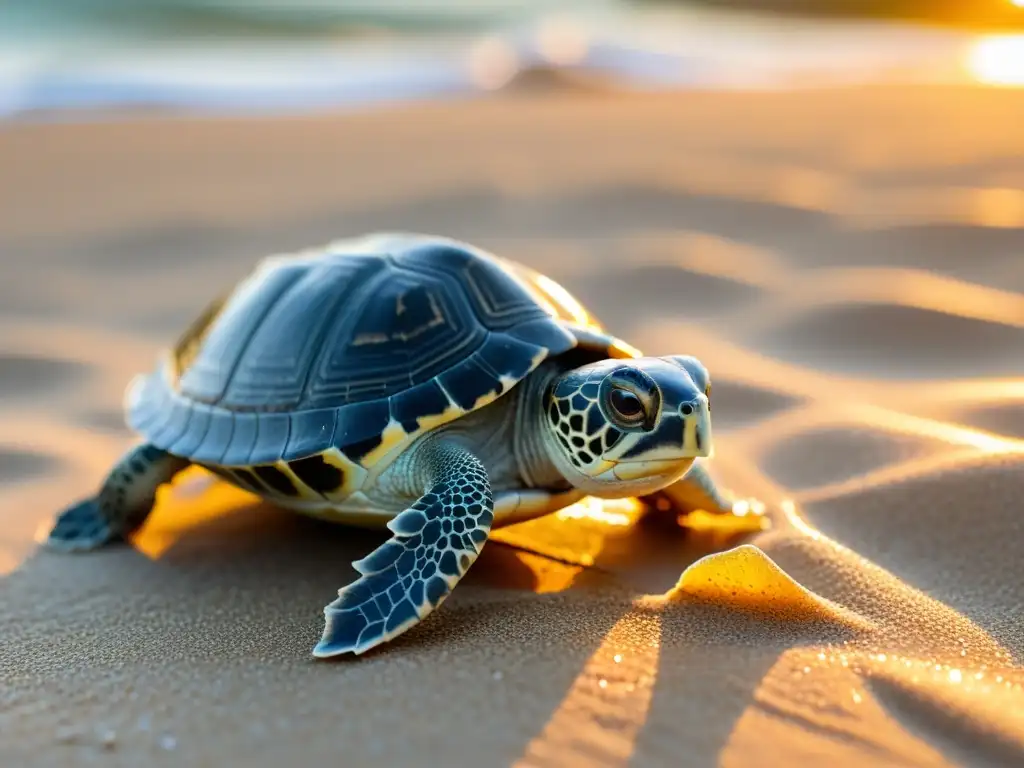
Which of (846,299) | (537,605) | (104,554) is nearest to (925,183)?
(846,299)

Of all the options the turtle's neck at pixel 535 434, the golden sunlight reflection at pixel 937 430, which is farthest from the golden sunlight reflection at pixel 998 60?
the turtle's neck at pixel 535 434

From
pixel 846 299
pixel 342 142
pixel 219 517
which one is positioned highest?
pixel 342 142

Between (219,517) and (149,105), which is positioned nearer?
(219,517)

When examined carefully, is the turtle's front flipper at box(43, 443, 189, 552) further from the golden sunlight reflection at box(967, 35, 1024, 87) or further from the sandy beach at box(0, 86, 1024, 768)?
the golden sunlight reflection at box(967, 35, 1024, 87)

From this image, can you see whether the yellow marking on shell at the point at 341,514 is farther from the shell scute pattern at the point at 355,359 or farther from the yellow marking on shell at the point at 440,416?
the yellow marking on shell at the point at 440,416

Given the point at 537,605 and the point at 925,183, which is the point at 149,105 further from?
the point at 537,605

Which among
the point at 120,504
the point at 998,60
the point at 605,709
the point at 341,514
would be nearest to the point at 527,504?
the point at 341,514

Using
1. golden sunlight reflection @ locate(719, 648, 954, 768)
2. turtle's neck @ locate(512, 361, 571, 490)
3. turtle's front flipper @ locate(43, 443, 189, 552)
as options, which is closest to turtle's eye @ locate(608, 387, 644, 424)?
turtle's neck @ locate(512, 361, 571, 490)
